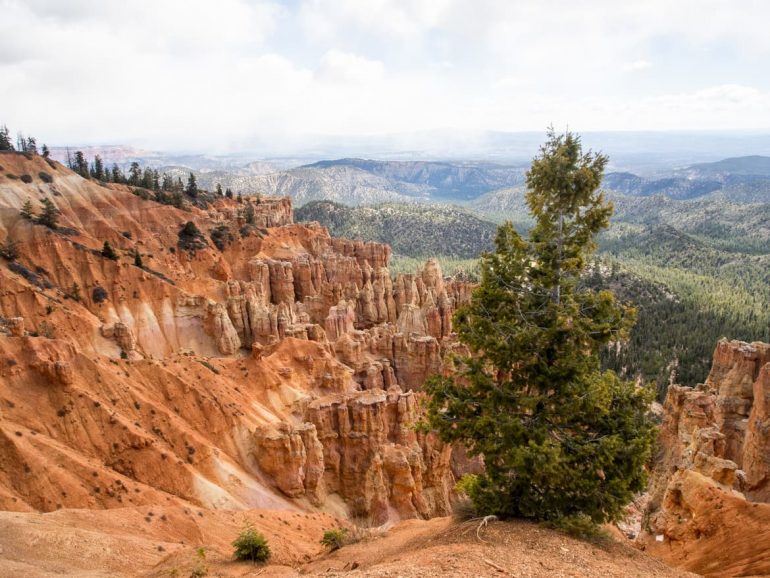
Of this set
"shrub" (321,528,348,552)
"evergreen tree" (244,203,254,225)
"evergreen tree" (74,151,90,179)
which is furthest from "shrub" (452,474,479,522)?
"evergreen tree" (74,151,90,179)

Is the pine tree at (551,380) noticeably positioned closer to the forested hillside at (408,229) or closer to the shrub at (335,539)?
the shrub at (335,539)

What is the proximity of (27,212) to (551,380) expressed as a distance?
50.1 meters

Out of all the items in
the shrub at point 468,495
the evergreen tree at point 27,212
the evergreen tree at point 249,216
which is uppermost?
the evergreen tree at point 27,212

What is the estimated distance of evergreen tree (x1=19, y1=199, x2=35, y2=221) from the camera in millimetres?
43625

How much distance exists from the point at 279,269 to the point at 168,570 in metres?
47.7

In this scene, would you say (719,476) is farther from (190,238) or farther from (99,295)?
(190,238)

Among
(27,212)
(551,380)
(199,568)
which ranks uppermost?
(27,212)

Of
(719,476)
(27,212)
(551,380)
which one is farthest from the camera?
(27,212)

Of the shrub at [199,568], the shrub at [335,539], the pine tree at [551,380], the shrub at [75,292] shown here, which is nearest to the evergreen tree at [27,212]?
the shrub at [75,292]

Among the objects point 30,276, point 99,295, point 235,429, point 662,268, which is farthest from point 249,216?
point 662,268

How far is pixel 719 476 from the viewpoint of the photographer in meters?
15.7

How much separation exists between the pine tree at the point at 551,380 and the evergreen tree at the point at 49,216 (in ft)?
151

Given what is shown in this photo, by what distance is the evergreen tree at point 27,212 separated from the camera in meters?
43.6

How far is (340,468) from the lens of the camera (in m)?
29.0
